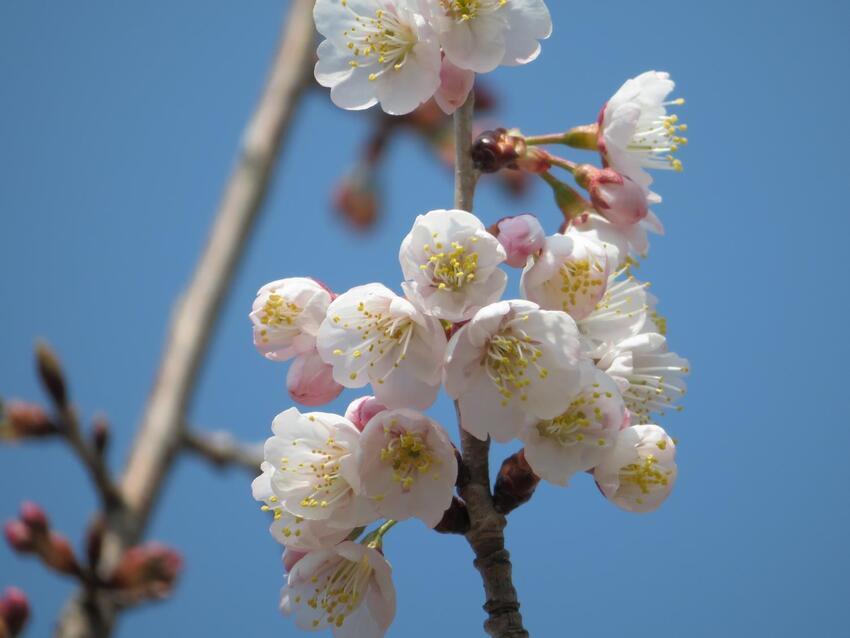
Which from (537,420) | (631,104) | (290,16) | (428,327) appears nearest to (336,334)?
(428,327)

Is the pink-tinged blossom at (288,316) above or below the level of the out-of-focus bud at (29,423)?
below

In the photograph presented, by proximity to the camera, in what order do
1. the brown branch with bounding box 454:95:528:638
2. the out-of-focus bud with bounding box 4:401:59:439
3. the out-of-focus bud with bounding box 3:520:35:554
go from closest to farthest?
the brown branch with bounding box 454:95:528:638 < the out-of-focus bud with bounding box 3:520:35:554 < the out-of-focus bud with bounding box 4:401:59:439

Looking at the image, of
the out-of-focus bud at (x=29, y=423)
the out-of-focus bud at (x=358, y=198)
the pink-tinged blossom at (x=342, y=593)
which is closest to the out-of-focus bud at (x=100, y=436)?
the out-of-focus bud at (x=29, y=423)

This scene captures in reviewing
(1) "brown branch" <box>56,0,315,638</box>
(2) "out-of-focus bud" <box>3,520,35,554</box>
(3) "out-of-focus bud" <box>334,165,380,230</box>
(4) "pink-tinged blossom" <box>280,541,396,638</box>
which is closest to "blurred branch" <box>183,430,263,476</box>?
(1) "brown branch" <box>56,0,315,638</box>

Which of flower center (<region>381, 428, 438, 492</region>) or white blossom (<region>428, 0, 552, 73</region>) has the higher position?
white blossom (<region>428, 0, 552, 73</region>)

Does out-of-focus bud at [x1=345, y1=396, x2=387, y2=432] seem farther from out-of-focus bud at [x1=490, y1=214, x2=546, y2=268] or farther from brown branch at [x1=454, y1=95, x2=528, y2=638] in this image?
out-of-focus bud at [x1=490, y1=214, x2=546, y2=268]

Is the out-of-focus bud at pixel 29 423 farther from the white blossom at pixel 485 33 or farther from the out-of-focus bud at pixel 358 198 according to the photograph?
the out-of-focus bud at pixel 358 198

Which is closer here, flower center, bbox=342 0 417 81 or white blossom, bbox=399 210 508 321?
white blossom, bbox=399 210 508 321
